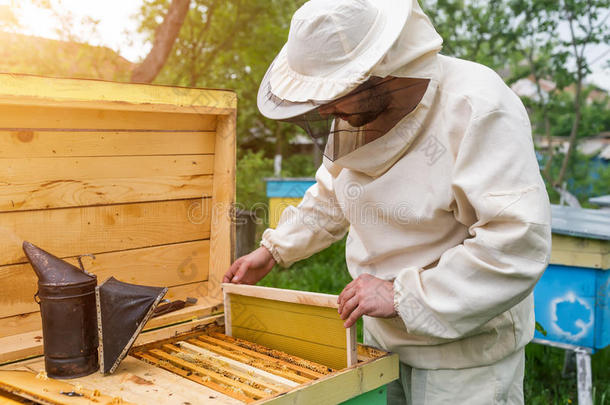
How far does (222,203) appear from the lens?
7.31 feet

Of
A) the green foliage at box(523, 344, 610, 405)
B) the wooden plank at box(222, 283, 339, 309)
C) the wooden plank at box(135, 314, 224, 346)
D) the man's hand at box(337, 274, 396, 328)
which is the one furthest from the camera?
the green foliage at box(523, 344, 610, 405)

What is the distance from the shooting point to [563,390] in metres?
3.71

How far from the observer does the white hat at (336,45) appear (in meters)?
1.41

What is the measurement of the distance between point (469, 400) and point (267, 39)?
8189 millimetres

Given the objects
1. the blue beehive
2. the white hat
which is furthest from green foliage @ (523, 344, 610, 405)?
the white hat

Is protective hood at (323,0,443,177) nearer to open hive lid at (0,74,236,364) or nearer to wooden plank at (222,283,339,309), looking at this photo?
wooden plank at (222,283,339,309)

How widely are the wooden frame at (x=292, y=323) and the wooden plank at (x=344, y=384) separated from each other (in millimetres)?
58

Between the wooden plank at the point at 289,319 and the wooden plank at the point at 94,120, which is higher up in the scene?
the wooden plank at the point at 94,120

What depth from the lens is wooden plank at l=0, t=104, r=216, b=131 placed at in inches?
68.4

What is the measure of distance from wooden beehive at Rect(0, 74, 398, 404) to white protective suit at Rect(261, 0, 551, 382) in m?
0.24

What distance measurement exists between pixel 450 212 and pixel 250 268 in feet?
2.65

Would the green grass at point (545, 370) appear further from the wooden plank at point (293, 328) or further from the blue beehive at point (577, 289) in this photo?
the wooden plank at point (293, 328)

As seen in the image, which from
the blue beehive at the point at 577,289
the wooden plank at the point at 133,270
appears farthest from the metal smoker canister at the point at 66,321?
the blue beehive at the point at 577,289

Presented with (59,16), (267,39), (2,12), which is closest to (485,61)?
(267,39)
